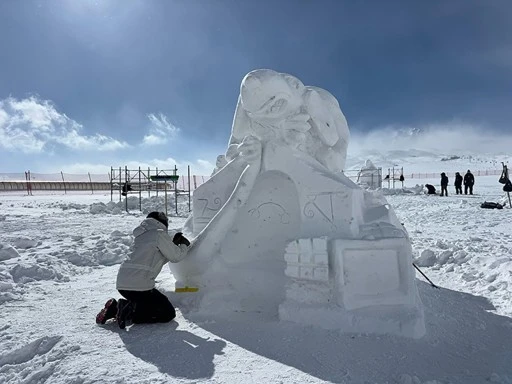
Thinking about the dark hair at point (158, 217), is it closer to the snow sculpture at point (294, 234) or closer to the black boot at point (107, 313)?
the snow sculpture at point (294, 234)

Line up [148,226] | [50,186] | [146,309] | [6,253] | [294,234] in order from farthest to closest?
[50,186]
[6,253]
[294,234]
[148,226]
[146,309]

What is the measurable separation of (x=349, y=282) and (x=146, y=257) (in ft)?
6.05

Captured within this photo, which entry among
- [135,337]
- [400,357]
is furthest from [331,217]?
[135,337]

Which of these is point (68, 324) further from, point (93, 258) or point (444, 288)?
point (444, 288)

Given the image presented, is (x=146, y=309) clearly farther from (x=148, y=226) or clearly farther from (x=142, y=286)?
(x=148, y=226)

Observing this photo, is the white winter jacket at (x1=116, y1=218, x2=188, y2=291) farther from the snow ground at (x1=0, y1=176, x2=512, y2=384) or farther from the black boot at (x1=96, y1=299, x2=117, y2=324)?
the snow ground at (x1=0, y1=176, x2=512, y2=384)

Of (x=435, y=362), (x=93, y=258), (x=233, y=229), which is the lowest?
(x=435, y=362)

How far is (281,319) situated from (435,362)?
1.23m

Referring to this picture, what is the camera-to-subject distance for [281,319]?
10.6 ft

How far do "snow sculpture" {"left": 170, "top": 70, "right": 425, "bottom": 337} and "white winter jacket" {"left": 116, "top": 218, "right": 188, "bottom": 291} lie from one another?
472 mm

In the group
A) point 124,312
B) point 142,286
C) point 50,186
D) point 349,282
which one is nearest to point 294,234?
point 349,282

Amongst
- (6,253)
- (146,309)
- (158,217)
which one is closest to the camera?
(146,309)

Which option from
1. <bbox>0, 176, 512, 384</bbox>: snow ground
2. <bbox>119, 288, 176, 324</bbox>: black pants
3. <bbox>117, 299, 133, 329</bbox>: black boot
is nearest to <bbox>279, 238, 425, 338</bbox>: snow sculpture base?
<bbox>0, 176, 512, 384</bbox>: snow ground

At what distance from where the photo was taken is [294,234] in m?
3.91
